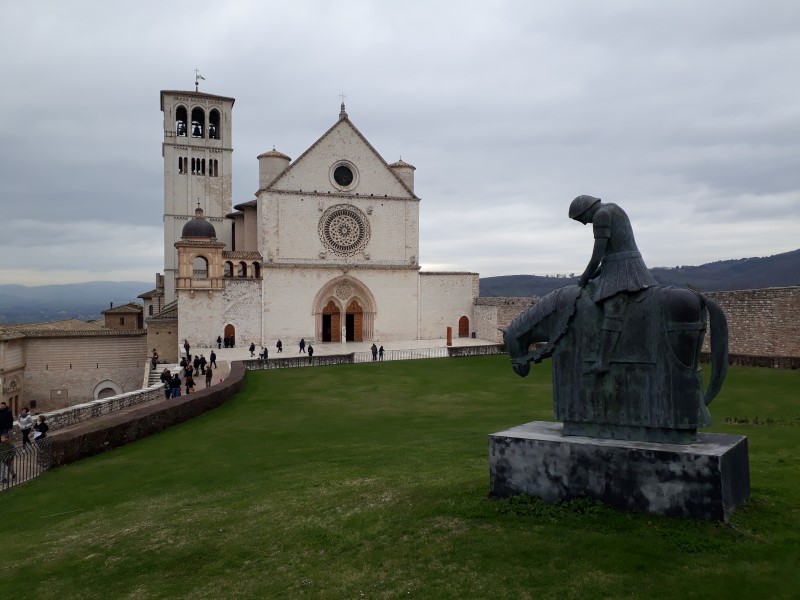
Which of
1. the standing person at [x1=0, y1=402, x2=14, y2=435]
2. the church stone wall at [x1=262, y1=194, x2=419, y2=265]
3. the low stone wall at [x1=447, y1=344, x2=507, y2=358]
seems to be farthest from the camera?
the church stone wall at [x1=262, y1=194, x2=419, y2=265]

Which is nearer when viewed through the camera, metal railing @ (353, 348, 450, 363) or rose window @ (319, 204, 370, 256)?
metal railing @ (353, 348, 450, 363)

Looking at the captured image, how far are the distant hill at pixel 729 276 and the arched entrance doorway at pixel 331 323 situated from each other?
83.9 meters

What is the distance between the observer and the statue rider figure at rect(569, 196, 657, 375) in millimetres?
6457

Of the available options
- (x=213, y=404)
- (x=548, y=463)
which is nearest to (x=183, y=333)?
(x=213, y=404)

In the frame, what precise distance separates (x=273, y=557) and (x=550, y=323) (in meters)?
4.08

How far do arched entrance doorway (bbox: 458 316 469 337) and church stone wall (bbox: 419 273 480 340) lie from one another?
0.86 feet

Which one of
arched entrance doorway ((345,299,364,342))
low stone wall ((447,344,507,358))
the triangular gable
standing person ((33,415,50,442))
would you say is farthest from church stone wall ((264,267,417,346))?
standing person ((33,415,50,442))

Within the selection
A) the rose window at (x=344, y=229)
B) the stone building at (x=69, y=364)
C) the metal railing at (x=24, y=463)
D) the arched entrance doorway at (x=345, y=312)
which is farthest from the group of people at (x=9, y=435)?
the rose window at (x=344, y=229)

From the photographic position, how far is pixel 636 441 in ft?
20.5

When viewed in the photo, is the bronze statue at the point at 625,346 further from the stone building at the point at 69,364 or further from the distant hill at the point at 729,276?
the distant hill at the point at 729,276

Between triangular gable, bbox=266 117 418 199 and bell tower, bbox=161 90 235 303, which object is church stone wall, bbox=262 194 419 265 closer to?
triangular gable, bbox=266 117 418 199

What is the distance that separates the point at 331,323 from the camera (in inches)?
1801

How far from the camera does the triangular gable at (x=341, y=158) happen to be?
4350 centimetres

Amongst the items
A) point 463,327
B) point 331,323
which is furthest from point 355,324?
point 463,327
